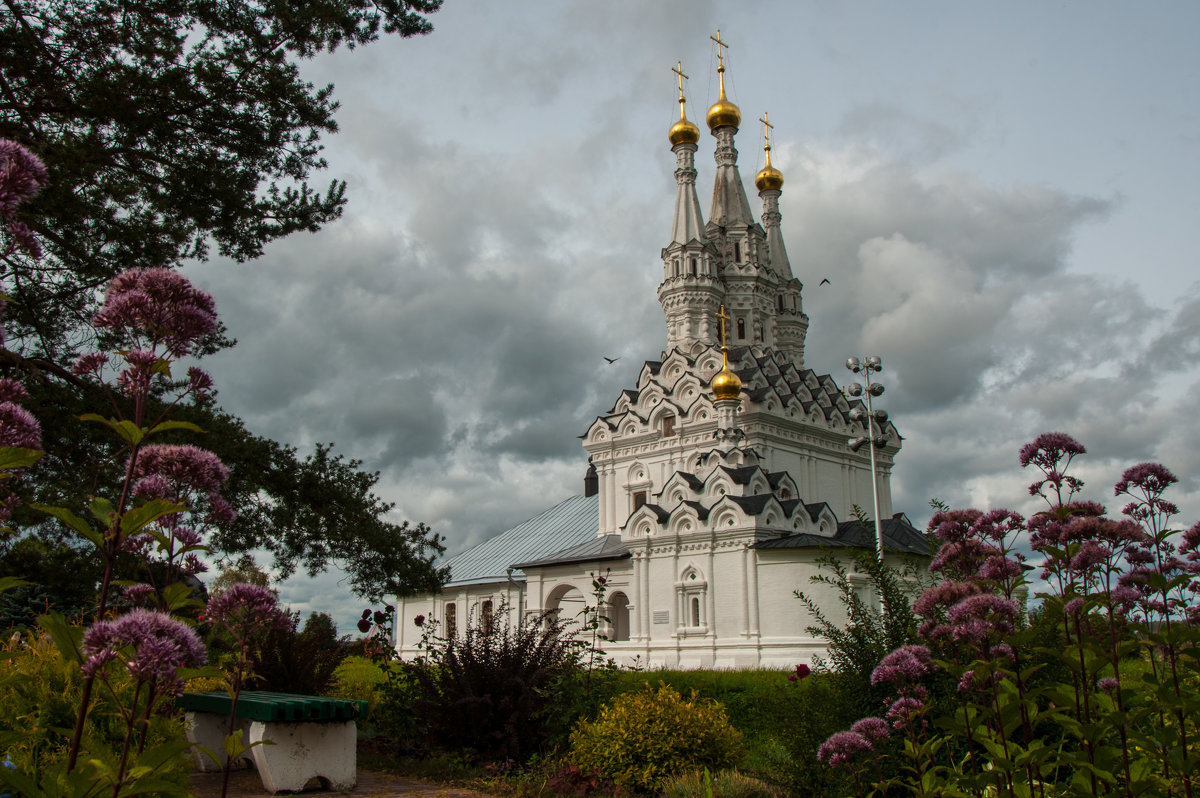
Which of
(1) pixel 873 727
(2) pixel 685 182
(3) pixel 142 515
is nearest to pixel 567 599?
(2) pixel 685 182

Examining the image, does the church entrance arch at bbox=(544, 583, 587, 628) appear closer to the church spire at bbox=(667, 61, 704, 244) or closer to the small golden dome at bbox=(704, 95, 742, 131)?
the church spire at bbox=(667, 61, 704, 244)

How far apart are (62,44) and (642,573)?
19.6 m

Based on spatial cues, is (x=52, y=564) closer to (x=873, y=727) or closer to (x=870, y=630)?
(x=870, y=630)

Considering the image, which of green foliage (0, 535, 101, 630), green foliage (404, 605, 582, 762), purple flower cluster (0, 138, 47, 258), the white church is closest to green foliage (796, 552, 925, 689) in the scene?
green foliage (404, 605, 582, 762)

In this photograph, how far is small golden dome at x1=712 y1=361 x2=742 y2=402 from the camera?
28703mm

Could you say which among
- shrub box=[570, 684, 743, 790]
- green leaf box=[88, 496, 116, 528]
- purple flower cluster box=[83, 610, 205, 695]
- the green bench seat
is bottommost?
shrub box=[570, 684, 743, 790]

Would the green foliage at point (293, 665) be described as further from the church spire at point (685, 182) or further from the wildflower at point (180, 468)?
the church spire at point (685, 182)

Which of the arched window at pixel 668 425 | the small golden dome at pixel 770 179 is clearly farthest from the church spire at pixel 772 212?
the arched window at pixel 668 425

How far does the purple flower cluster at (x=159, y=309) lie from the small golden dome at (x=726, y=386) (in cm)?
2654

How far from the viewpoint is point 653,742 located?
7.52 m

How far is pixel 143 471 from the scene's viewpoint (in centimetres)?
275

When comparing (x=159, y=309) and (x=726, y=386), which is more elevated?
(x=726, y=386)

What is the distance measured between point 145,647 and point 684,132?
34784mm

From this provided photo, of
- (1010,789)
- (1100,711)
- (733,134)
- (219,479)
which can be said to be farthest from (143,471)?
(733,134)
